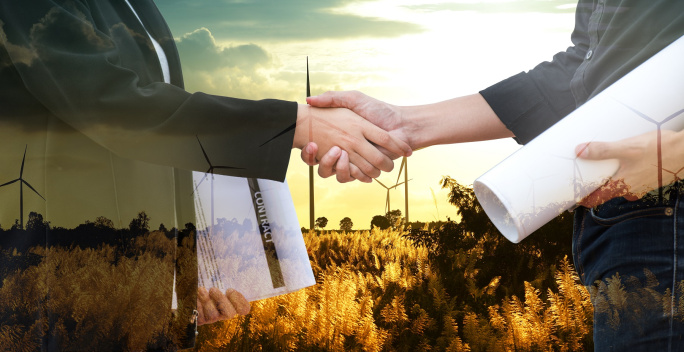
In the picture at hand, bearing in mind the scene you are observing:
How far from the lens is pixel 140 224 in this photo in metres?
0.88

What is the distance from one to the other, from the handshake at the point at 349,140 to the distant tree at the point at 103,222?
44cm

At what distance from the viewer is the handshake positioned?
124cm

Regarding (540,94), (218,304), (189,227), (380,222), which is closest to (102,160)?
(189,227)

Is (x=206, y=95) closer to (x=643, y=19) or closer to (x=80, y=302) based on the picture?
(x=80, y=302)

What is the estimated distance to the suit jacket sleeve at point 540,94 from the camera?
1188mm

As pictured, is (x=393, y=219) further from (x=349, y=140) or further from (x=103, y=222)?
(x=103, y=222)

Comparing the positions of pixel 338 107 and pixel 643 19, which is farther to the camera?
pixel 338 107

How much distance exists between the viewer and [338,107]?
51.8 inches

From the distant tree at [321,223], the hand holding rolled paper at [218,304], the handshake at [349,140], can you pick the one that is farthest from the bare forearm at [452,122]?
the hand holding rolled paper at [218,304]

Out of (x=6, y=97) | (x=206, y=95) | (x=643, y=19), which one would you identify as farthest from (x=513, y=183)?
(x=6, y=97)

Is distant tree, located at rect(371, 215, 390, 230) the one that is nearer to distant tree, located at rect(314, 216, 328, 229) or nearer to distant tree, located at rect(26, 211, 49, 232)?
distant tree, located at rect(314, 216, 328, 229)

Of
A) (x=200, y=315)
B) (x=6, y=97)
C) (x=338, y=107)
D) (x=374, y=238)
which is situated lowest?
(x=200, y=315)

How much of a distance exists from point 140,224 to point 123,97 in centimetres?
18

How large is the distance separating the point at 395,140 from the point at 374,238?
2.64ft
